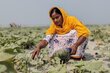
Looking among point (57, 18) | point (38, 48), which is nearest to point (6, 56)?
point (38, 48)

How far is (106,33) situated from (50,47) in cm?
302

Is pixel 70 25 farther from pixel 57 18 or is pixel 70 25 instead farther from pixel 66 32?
pixel 57 18

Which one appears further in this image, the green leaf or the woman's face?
the woman's face

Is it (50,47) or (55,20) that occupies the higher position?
(55,20)

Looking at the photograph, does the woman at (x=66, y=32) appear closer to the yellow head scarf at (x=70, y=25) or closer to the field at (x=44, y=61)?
the yellow head scarf at (x=70, y=25)

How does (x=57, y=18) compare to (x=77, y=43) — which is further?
(x=57, y=18)

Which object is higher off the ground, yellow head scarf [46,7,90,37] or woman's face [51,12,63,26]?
woman's face [51,12,63,26]

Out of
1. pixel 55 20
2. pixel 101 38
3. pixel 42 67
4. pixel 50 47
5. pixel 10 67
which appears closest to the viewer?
pixel 10 67

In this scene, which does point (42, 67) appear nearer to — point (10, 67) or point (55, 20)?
point (55, 20)

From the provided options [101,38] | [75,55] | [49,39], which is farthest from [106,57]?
[101,38]

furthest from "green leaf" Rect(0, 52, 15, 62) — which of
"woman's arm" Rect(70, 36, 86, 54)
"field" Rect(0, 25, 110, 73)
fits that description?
"woman's arm" Rect(70, 36, 86, 54)

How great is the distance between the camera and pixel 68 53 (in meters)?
4.88

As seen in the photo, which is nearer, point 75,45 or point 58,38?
point 75,45

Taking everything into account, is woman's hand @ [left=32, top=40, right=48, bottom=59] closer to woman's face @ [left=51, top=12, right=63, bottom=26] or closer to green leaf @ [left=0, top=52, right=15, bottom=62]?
woman's face @ [left=51, top=12, right=63, bottom=26]
